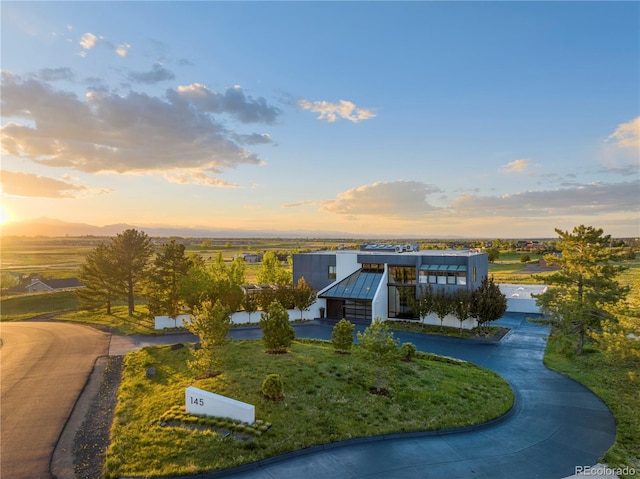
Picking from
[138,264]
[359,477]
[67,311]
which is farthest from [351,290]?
[67,311]

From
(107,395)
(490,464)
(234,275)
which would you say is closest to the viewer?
(490,464)

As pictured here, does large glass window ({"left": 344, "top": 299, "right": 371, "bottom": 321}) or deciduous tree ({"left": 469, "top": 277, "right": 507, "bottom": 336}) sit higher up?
deciduous tree ({"left": 469, "top": 277, "right": 507, "bottom": 336})

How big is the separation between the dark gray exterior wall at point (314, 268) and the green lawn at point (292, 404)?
19846mm

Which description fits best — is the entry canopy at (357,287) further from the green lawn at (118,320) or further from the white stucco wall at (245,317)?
the green lawn at (118,320)

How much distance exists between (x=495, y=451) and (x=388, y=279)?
27692mm

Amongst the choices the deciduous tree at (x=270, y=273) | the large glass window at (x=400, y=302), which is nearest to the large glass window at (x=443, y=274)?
the large glass window at (x=400, y=302)

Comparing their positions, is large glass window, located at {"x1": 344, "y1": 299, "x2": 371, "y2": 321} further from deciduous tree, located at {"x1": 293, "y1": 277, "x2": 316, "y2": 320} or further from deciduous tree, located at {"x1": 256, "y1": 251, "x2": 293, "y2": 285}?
deciduous tree, located at {"x1": 256, "y1": 251, "x2": 293, "y2": 285}

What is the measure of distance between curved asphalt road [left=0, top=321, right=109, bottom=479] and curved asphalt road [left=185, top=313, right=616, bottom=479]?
318 inches

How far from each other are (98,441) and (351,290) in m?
29.7

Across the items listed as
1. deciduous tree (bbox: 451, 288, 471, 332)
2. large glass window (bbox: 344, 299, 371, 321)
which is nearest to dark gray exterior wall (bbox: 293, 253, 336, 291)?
large glass window (bbox: 344, 299, 371, 321)

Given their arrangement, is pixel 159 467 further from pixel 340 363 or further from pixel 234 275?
pixel 234 275

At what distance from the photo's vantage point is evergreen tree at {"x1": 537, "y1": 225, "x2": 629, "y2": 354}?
2591 centimetres

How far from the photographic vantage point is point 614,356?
52.2 feet

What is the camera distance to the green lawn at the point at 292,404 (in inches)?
558
